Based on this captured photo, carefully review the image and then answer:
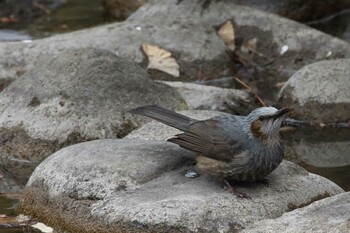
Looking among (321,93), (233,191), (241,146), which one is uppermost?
(241,146)

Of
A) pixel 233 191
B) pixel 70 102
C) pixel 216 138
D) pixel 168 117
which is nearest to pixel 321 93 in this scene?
pixel 70 102

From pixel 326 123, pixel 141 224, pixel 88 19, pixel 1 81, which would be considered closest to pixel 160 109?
pixel 141 224

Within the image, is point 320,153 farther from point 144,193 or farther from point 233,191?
point 144,193

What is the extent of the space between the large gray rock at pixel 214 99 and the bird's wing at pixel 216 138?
2.37 m

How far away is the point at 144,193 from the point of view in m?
5.84

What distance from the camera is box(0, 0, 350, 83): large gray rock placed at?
1020cm

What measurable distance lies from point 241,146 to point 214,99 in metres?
2.85

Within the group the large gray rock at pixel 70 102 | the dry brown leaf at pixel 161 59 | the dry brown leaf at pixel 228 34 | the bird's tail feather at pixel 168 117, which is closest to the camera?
the bird's tail feather at pixel 168 117

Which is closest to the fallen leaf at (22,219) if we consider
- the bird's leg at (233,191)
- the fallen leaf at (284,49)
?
the bird's leg at (233,191)

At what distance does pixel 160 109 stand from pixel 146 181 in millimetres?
559

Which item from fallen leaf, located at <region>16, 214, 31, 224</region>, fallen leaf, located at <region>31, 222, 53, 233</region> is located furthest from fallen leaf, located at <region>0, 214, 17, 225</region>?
fallen leaf, located at <region>31, 222, 53, 233</region>

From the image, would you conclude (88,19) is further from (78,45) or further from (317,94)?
(317,94)

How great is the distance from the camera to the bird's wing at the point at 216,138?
230 inches

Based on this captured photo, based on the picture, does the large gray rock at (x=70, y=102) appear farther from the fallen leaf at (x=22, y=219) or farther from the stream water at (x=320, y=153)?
the fallen leaf at (x=22, y=219)
